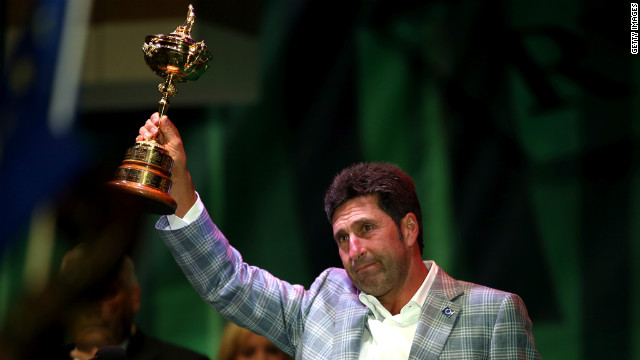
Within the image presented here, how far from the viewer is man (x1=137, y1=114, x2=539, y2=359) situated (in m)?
2.54

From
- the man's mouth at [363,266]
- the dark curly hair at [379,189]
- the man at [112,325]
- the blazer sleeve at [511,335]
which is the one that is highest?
the dark curly hair at [379,189]

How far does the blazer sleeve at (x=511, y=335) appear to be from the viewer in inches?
97.7

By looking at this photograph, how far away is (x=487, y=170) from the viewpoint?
3.85m

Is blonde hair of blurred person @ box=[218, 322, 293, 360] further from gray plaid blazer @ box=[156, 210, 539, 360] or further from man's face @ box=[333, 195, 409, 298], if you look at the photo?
man's face @ box=[333, 195, 409, 298]

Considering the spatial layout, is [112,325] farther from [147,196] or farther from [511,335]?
[511,335]

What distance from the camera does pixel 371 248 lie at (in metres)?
2.63

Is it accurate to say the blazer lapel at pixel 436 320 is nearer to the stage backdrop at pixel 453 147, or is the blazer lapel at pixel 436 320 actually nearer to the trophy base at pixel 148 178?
the trophy base at pixel 148 178

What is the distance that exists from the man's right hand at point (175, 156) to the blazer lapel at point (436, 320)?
83cm

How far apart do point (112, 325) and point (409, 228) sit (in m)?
1.64

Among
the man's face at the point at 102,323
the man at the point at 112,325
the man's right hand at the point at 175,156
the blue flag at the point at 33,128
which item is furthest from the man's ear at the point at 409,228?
the blue flag at the point at 33,128

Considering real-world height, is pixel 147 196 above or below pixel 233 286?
above

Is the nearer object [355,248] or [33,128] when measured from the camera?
[355,248]

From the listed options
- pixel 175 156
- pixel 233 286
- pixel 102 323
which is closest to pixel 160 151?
pixel 175 156

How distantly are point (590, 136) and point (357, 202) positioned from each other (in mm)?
1503
